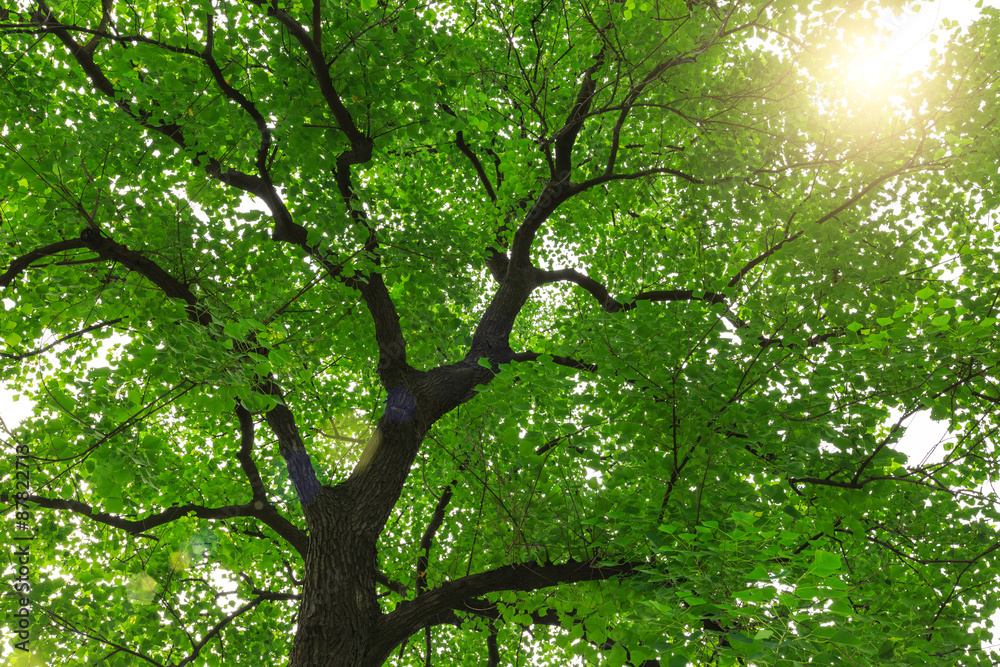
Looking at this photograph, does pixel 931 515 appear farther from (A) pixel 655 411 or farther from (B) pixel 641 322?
(B) pixel 641 322

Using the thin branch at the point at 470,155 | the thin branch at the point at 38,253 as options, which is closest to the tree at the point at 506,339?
the thin branch at the point at 38,253

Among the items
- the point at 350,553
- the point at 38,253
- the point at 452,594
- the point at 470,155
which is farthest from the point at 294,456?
the point at 470,155

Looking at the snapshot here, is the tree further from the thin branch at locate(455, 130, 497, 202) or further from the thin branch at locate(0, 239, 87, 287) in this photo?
the thin branch at locate(455, 130, 497, 202)

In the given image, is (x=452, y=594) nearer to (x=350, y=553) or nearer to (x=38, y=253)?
(x=350, y=553)

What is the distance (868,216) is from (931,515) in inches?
123

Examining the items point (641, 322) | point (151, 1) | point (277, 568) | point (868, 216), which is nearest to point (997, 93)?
point (868, 216)

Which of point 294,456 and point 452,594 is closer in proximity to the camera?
point 452,594

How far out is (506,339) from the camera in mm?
7254

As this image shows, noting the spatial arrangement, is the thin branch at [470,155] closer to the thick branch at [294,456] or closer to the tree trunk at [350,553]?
the tree trunk at [350,553]

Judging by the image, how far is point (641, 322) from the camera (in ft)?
12.0

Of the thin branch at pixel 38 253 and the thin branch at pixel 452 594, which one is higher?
the thin branch at pixel 38 253

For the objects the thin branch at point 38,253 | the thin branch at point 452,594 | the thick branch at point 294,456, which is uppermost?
the thin branch at point 38,253

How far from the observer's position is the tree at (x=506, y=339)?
343cm

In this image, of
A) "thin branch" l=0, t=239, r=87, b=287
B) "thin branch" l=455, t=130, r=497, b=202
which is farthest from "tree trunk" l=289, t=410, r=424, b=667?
"thin branch" l=455, t=130, r=497, b=202
